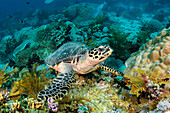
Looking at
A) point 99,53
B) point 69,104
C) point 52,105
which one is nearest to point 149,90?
point 99,53

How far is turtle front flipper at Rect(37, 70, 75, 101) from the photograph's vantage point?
6.36ft

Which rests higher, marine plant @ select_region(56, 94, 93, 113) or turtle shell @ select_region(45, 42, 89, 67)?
turtle shell @ select_region(45, 42, 89, 67)

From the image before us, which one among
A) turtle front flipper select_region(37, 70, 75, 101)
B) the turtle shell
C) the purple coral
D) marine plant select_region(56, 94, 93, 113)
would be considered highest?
the turtle shell

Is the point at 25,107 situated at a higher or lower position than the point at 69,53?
lower

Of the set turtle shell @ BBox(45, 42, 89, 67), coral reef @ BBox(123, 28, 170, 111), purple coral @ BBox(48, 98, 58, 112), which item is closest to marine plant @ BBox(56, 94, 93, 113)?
purple coral @ BBox(48, 98, 58, 112)

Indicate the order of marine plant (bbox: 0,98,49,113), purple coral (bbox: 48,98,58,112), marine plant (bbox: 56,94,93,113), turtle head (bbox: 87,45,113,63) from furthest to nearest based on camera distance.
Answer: turtle head (bbox: 87,45,113,63), marine plant (bbox: 56,94,93,113), purple coral (bbox: 48,98,58,112), marine plant (bbox: 0,98,49,113)

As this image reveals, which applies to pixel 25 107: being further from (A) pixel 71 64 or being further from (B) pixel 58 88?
(A) pixel 71 64

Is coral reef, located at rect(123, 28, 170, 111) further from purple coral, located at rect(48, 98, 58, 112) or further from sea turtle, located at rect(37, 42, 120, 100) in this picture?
purple coral, located at rect(48, 98, 58, 112)

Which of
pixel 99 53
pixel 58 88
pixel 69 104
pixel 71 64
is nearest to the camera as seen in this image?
pixel 69 104

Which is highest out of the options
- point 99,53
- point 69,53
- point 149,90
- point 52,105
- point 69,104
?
point 99,53

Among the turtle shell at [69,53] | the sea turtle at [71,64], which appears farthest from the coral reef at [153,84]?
the turtle shell at [69,53]

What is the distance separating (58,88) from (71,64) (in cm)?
108

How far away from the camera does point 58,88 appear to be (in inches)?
86.8

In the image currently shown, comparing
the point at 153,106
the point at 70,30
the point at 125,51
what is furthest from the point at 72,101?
the point at 70,30
